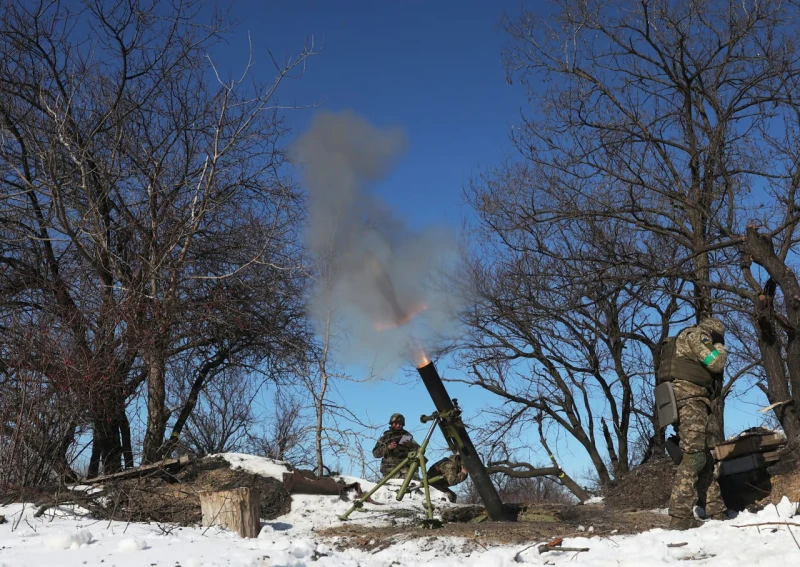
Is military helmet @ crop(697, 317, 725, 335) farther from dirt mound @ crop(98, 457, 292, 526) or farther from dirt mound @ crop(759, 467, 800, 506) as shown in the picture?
dirt mound @ crop(98, 457, 292, 526)

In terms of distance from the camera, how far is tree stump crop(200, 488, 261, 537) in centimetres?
806

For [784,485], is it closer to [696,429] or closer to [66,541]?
[696,429]

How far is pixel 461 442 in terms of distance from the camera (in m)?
9.11

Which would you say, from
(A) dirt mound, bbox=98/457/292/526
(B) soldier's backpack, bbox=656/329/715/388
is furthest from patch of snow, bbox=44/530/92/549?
(B) soldier's backpack, bbox=656/329/715/388

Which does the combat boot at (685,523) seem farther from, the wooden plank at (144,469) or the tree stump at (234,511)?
the wooden plank at (144,469)

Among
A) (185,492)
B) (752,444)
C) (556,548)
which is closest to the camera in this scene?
(556,548)

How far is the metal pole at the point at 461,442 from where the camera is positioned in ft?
29.2

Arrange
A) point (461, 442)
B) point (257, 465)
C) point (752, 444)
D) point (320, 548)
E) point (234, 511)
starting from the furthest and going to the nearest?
1. point (257, 465)
2. point (752, 444)
3. point (461, 442)
4. point (234, 511)
5. point (320, 548)

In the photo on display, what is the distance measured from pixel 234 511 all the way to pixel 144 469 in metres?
3.00

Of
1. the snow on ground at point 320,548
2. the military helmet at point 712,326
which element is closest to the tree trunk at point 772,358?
the military helmet at point 712,326

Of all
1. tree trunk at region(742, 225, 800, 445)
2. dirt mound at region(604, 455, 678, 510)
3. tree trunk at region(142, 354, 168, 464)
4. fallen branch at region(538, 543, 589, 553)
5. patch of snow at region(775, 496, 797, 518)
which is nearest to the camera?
fallen branch at region(538, 543, 589, 553)

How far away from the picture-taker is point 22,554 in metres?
5.59

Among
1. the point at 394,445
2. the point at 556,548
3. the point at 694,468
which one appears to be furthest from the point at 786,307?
the point at 394,445

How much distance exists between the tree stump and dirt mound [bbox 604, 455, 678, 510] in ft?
18.6
